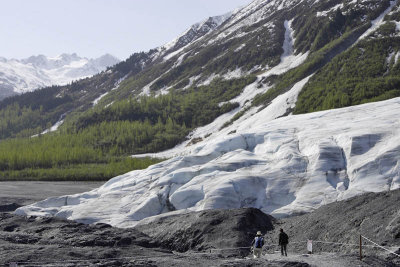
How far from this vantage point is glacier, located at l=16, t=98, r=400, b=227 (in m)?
44.6

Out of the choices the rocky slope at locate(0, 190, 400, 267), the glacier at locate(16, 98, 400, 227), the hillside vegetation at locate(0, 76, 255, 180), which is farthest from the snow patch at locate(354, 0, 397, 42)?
the rocky slope at locate(0, 190, 400, 267)

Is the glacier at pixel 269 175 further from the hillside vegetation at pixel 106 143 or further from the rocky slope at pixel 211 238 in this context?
the hillside vegetation at pixel 106 143

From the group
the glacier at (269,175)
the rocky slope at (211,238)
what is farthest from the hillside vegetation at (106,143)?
the rocky slope at (211,238)

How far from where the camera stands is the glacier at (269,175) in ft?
146

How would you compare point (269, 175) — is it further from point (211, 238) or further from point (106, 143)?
point (106, 143)

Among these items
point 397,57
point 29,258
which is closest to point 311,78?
point 397,57

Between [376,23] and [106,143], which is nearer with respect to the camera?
[106,143]

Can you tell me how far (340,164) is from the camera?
47281 millimetres

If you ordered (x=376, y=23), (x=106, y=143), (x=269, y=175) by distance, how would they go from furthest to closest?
(x=376, y=23) < (x=106, y=143) < (x=269, y=175)

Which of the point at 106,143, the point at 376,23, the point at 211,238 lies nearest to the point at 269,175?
the point at 211,238

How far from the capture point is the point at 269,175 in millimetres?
48219

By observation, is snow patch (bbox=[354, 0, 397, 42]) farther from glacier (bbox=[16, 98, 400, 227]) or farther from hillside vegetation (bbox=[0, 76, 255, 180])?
glacier (bbox=[16, 98, 400, 227])

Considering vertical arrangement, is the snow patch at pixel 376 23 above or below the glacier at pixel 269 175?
above

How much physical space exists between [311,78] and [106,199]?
111789 mm
